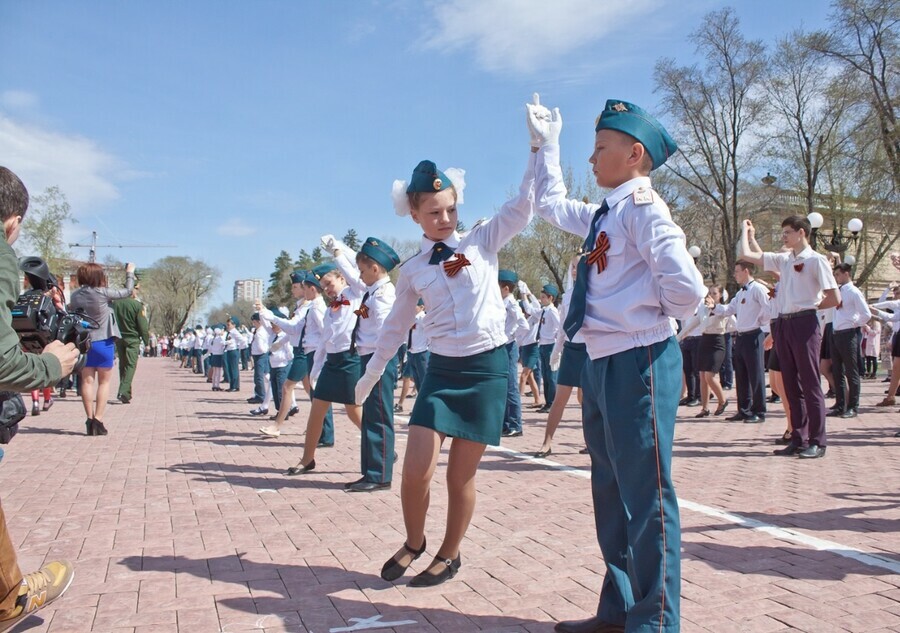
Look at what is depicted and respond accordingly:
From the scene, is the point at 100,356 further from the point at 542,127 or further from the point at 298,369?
the point at 542,127

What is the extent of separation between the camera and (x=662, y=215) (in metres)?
2.73

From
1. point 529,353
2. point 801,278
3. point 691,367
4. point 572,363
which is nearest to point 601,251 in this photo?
point 572,363

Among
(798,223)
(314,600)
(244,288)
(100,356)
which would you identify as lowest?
(314,600)

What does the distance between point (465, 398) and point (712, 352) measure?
858 centimetres

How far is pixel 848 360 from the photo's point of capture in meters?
11.1

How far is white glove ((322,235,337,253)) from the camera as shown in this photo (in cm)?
743

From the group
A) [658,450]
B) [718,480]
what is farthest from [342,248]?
[658,450]

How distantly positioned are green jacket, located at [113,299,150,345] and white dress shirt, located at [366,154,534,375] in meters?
12.5

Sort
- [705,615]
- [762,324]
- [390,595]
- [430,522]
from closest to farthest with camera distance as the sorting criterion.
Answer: [705,615], [390,595], [430,522], [762,324]

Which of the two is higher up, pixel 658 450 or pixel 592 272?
pixel 592 272

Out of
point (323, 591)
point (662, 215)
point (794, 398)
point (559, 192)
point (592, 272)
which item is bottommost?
point (323, 591)

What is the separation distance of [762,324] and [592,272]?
7.83 meters

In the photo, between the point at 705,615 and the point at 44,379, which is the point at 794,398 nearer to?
the point at 705,615

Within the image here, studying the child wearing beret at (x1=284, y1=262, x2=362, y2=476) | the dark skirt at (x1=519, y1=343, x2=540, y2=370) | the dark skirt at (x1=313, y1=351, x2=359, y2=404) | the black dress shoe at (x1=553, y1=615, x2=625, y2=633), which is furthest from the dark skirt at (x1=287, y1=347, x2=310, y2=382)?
the black dress shoe at (x1=553, y1=615, x2=625, y2=633)
